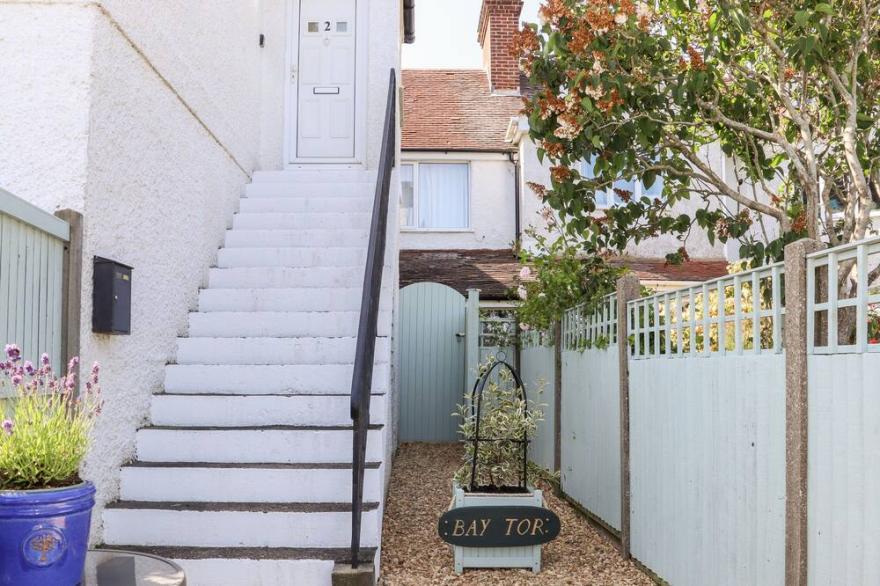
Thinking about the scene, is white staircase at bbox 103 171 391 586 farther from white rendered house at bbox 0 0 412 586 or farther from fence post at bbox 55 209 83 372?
fence post at bbox 55 209 83 372

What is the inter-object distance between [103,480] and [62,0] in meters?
2.36

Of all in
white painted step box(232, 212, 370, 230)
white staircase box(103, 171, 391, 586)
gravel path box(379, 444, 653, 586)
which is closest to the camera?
white staircase box(103, 171, 391, 586)

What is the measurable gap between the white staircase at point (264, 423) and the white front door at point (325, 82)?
1778mm

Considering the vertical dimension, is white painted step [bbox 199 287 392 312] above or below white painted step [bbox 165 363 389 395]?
above

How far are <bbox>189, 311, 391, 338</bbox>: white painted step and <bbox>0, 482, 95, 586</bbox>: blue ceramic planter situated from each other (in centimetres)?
318

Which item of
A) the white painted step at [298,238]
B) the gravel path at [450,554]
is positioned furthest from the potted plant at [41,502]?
the white painted step at [298,238]

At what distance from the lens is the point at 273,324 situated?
5602 mm

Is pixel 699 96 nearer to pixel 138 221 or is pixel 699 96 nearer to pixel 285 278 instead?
pixel 285 278

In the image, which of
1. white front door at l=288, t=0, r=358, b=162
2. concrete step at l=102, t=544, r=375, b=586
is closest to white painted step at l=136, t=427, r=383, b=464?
concrete step at l=102, t=544, r=375, b=586

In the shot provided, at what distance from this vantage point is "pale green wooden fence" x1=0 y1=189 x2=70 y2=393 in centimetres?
327

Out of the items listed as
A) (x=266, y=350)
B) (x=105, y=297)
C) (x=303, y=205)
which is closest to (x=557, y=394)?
(x=303, y=205)

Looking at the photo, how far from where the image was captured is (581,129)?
4941 mm

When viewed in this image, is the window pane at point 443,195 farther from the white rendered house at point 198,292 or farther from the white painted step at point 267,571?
the white painted step at point 267,571

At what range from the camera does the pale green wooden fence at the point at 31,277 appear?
327 centimetres
